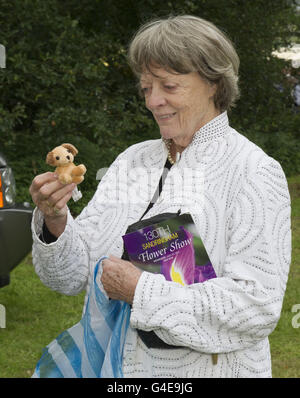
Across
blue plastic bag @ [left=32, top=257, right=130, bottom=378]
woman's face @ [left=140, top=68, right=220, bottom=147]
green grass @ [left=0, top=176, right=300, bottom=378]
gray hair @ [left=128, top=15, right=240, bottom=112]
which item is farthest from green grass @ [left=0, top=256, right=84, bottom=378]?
gray hair @ [left=128, top=15, right=240, bottom=112]

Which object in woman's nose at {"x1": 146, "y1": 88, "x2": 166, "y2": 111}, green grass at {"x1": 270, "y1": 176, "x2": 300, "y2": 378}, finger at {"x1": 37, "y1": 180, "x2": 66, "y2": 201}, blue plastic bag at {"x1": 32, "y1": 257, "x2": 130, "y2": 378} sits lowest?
green grass at {"x1": 270, "y1": 176, "x2": 300, "y2": 378}

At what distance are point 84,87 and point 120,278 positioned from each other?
6.65 m

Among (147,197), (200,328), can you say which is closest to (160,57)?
(147,197)

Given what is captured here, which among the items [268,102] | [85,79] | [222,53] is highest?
[222,53]

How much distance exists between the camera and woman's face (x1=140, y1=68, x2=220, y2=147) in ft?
8.06

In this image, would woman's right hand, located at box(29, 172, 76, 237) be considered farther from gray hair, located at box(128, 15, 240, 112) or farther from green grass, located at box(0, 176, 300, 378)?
green grass, located at box(0, 176, 300, 378)

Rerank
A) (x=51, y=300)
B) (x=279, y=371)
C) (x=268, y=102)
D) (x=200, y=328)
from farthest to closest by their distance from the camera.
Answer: (x=268, y=102) → (x=51, y=300) → (x=279, y=371) → (x=200, y=328)

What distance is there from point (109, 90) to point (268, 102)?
3354 mm

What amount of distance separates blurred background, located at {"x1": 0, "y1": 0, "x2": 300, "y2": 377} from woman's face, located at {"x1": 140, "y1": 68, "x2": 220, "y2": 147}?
122 inches

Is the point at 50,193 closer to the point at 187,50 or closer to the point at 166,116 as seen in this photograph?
the point at 166,116

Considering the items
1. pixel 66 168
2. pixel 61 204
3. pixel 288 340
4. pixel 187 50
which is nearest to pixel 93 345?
pixel 61 204

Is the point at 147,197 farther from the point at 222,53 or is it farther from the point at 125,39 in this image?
the point at 125,39

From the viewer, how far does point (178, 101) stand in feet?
8.07

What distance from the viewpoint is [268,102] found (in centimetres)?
1188
